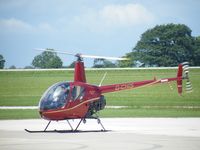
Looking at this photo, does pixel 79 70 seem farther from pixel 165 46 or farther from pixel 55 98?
pixel 165 46

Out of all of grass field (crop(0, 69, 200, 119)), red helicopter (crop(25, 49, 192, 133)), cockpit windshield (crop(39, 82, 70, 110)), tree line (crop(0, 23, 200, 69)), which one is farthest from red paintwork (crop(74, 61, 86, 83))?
tree line (crop(0, 23, 200, 69))

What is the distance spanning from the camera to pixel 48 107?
22375 millimetres

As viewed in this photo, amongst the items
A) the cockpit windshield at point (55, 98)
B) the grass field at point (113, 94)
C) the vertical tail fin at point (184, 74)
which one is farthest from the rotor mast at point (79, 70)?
the grass field at point (113, 94)

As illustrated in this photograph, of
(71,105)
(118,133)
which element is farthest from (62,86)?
(118,133)

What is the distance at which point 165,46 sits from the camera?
12125 centimetres

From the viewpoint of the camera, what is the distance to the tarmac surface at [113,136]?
58.3ft

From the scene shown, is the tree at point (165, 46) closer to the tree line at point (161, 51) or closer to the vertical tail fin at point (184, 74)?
the tree line at point (161, 51)

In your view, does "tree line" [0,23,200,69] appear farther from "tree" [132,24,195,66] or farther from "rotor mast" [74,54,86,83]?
"rotor mast" [74,54,86,83]

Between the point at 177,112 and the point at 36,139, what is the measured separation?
14.3 meters

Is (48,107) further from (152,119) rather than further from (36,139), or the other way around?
(152,119)

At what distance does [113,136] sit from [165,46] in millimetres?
101665

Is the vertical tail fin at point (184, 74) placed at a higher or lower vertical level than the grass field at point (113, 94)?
higher

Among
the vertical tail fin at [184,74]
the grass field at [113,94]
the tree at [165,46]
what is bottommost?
the grass field at [113,94]

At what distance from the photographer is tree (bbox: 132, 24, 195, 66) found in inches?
4471
